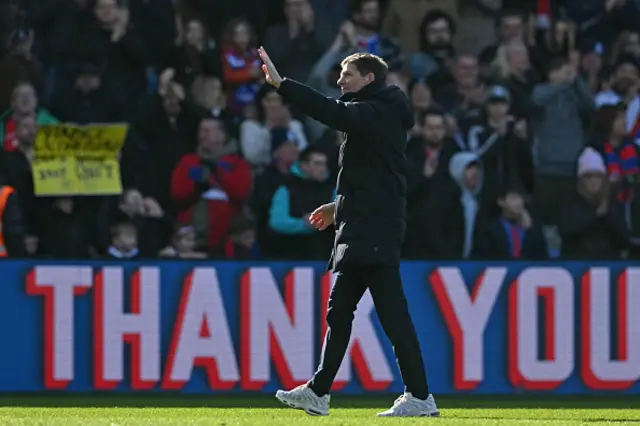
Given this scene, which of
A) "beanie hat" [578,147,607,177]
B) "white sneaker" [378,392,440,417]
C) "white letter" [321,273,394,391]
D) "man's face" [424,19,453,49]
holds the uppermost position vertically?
"man's face" [424,19,453,49]

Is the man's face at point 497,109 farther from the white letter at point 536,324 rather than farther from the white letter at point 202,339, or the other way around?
the white letter at point 202,339

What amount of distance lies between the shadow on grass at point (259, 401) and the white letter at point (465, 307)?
0.94 feet

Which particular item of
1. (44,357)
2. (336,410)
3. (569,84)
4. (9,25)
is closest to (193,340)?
(44,357)

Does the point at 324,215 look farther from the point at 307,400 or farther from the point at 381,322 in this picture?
the point at 307,400

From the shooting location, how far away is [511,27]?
12.5 m

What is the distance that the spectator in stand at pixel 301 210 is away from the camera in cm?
1082

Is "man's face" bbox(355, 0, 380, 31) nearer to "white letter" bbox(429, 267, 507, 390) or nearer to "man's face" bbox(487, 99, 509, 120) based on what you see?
"man's face" bbox(487, 99, 509, 120)

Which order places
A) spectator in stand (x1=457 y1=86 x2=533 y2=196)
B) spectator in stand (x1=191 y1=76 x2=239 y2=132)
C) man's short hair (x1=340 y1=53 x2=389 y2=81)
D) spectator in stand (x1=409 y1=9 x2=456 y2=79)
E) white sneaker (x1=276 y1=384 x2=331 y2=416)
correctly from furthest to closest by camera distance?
spectator in stand (x1=409 y1=9 x2=456 y2=79) < spectator in stand (x1=457 y1=86 x2=533 y2=196) < spectator in stand (x1=191 y1=76 x2=239 y2=132) < white sneaker (x1=276 y1=384 x2=331 y2=416) < man's short hair (x1=340 y1=53 x2=389 y2=81)

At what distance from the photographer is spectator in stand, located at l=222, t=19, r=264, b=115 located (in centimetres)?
1194

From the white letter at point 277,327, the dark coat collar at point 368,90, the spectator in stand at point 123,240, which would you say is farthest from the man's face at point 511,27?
the dark coat collar at point 368,90

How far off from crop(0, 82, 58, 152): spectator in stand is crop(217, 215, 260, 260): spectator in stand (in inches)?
65.6

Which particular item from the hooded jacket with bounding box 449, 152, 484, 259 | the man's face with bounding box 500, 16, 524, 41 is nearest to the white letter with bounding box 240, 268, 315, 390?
the hooded jacket with bounding box 449, 152, 484, 259

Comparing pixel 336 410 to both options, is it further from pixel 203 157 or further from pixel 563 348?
pixel 203 157

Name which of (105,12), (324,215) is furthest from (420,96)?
(324,215)
